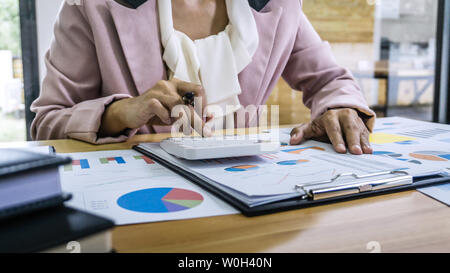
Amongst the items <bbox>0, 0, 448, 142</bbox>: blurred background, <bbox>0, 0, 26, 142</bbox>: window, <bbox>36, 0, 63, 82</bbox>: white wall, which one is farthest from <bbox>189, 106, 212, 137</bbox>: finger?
<bbox>0, 0, 448, 142</bbox>: blurred background

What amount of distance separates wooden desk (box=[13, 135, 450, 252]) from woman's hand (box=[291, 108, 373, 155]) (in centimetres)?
23

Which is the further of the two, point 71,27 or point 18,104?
point 18,104

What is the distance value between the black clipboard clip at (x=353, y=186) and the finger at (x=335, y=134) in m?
0.17

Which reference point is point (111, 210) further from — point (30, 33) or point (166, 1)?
point (30, 33)

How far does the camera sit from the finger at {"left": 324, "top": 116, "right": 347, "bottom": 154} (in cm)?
61

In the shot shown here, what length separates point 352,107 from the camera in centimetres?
76

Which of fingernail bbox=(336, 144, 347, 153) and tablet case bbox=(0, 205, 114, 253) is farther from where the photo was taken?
fingernail bbox=(336, 144, 347, 153)

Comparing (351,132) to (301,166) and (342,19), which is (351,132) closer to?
(301,166)

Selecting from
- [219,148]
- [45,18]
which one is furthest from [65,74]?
[45,18]

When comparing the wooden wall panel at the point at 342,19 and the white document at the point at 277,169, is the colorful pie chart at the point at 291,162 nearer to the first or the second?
the white document at the point at 277,169

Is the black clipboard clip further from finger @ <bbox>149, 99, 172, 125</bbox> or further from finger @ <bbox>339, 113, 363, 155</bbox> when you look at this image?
finger @ <bbox>149, 99, 172, 125</bbox>

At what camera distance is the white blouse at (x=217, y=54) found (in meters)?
0.90
